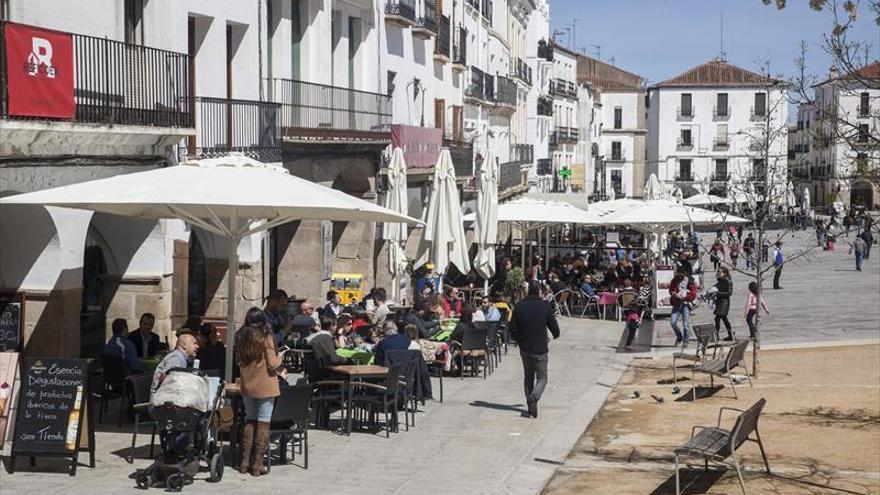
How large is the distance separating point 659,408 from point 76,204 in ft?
28.1

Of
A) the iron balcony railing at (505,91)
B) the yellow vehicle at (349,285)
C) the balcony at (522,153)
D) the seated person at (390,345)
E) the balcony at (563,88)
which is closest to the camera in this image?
the seated person at (390,345)

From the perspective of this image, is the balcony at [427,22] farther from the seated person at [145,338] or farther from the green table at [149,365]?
the green table at [149,365]

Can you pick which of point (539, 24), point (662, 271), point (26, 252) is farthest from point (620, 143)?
point (26, 252)

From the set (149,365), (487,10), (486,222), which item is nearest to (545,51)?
(487,10)

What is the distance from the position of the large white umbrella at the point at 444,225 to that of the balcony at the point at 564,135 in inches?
2265

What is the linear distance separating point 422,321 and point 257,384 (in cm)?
945

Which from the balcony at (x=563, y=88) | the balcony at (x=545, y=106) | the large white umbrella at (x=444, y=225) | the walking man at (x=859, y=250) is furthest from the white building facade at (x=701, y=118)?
the large white umbrella at (x=444, y=225)

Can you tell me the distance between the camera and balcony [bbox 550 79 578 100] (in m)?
87.6

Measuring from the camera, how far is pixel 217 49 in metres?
22.5

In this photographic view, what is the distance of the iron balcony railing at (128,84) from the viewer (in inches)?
642

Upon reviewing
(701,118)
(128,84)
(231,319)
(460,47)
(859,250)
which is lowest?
(231,319)

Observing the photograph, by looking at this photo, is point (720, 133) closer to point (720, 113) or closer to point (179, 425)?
point (720, 113)

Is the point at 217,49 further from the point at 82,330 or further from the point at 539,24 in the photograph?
the point at 539,24

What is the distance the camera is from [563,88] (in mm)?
92375
